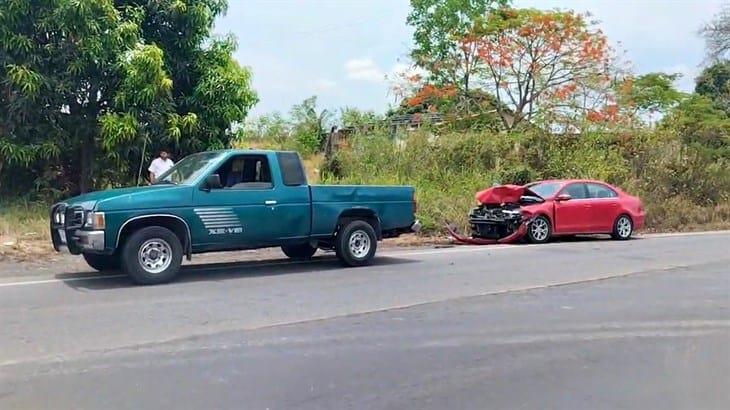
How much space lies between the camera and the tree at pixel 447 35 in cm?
3250

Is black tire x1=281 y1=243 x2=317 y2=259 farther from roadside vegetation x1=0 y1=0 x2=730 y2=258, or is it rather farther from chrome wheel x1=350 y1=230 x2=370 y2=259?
roadside vegetation x1=0 y1=0 x2=730 y2=258

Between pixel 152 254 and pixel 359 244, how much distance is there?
3.57 meters

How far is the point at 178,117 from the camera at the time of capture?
55.5 feet

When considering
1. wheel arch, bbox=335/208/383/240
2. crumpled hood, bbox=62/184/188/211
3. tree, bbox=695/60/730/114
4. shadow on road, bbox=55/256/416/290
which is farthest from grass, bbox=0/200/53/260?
tree, bbox=695/60/730/114

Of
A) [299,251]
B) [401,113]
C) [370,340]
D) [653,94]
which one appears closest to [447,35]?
[401,113]

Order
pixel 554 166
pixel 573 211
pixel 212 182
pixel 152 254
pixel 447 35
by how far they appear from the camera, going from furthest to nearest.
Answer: pixel 447 35 < pixel 554 166 < pixel 573 211 < pixel 212 182 < pixel 152 254

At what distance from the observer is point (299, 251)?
1366 centimetres

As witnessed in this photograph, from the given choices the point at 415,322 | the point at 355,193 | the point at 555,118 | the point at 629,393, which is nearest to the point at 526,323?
the point at 415,322

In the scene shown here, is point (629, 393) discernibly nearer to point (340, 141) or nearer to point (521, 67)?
point (340, 141)

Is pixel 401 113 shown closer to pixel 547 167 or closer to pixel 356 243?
pixel 547 167

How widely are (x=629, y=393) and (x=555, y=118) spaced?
71.8 ft

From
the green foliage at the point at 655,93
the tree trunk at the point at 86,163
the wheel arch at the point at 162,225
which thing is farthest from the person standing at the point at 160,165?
the green foliage at the point at 655,93

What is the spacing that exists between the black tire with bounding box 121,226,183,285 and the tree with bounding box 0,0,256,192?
6.16 meters

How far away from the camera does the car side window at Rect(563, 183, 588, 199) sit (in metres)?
17.9
